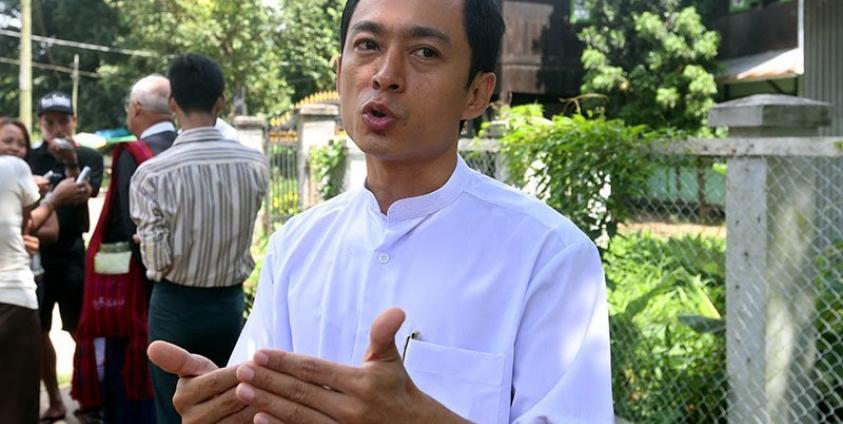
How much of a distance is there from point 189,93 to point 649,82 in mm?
14894

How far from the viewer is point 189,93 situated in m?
3.92

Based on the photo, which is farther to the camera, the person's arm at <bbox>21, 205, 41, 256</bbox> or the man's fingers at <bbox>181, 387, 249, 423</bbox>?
the person's arm at <bbox>21, 205, 41, 256</bbox>

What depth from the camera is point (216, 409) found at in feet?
4.10

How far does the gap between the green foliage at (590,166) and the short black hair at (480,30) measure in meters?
2.57

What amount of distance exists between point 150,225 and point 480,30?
256cm

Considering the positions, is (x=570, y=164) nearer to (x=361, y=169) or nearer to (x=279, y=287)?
(x=279, y=287)

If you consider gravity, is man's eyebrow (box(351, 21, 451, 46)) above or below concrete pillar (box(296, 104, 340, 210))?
below

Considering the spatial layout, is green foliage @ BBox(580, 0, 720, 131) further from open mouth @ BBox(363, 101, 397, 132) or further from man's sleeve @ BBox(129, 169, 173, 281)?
open mouth @ BBox(363, 101, 397, 132)

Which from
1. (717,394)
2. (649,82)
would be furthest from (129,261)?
(649,82)

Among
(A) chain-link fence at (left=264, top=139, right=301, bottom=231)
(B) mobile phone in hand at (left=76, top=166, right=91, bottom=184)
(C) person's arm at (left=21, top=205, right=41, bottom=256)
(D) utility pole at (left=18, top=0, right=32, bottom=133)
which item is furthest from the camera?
(D) utility pole at (left=18, top=0, right=32, bottom=133)

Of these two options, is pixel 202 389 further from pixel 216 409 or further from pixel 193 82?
pixel 193 82

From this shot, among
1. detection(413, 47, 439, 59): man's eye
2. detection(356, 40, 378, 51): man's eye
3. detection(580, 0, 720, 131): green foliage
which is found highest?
detection(580, 0, 720, 131): green foliage

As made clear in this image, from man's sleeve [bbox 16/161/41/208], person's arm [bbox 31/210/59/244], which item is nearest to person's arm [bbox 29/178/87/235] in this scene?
person's arm [bbox 31/210/59/244]

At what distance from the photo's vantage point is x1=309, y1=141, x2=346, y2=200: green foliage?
9383mm
